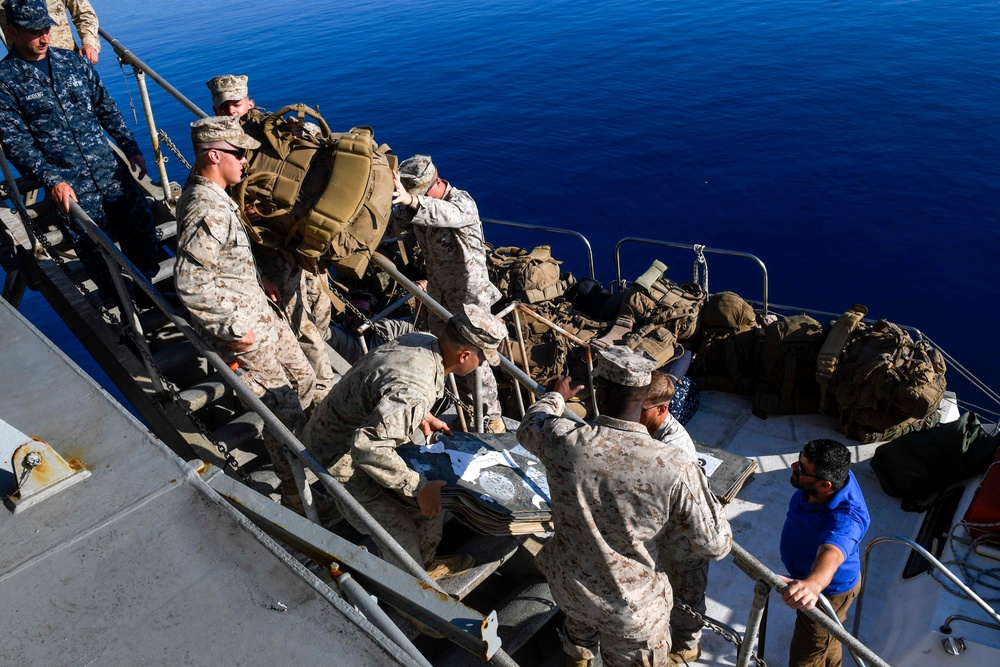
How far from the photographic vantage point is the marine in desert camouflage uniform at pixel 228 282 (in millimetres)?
4090

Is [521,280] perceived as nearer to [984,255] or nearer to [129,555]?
[129,555]

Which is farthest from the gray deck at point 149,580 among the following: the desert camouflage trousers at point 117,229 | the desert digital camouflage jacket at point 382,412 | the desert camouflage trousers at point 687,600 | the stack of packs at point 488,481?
the desert camouflage trousers at point 117,229

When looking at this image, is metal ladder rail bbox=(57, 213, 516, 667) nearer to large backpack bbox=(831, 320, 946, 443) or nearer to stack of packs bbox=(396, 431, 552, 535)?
stack of packs bbox=(396, 431, 552, 535)

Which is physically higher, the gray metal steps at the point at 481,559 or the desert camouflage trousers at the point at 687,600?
the gray metal steps at the point at 481,559

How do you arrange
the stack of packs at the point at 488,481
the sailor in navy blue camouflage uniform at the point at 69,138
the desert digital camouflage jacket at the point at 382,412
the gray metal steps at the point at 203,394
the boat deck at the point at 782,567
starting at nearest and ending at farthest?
1. the desert digital camouflage jacket at the point at 382,412
2. the stack of packs at the point at 488,481
3. the boat deck at the point at 782,567
4. the gray metal steps at the point at 203,394
5. the sailor in navy blue camouflage uniform at the point at 69,138

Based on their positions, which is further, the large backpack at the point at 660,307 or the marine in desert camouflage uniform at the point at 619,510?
the large backpack at the point at 660,307

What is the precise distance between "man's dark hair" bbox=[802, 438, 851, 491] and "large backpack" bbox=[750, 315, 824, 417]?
3702mm

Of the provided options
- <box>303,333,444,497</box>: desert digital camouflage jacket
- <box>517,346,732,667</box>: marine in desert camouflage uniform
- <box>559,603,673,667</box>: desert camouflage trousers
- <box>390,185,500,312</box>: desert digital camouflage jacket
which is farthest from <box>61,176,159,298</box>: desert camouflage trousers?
<box>559,603,673,667</box>: desert camouflage trousers

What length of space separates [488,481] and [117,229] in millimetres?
3837

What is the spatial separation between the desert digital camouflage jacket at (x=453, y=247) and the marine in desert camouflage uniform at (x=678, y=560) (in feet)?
7.67

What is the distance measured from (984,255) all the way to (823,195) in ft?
13.5

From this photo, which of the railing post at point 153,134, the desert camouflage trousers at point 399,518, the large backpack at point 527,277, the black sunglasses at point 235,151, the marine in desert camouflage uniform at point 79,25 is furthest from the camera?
the large backpack at point 527,277

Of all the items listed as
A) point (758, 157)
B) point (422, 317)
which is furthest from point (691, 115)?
point (422, 317)

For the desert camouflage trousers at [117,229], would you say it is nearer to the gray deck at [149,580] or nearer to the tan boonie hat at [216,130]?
the tan boonie hat at [216,130]
